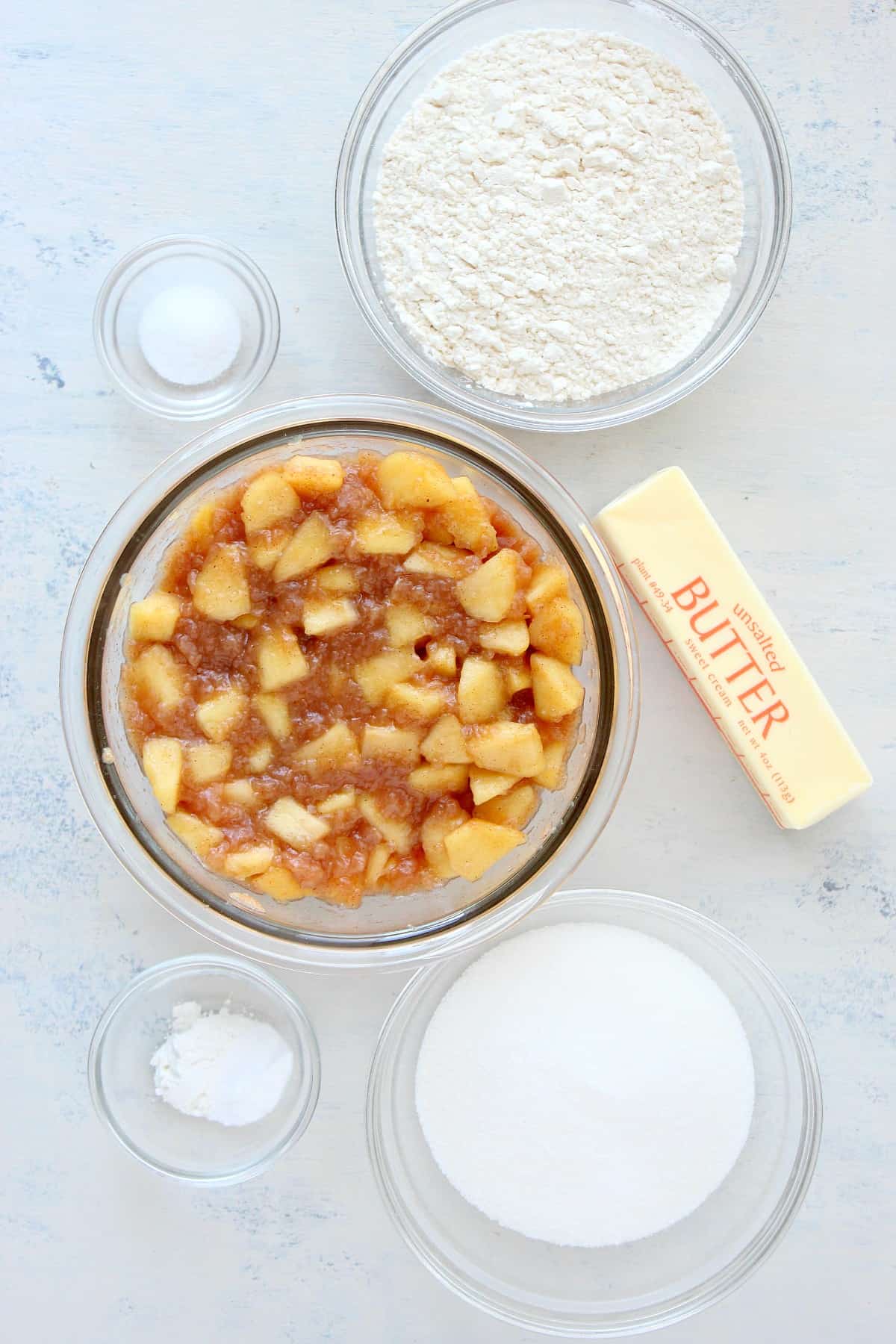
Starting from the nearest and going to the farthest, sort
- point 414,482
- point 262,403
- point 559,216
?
1. point 414,482
2. point 559,216
3. point 262,403

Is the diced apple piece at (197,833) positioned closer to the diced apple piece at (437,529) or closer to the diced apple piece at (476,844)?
the diced apple piece at (476,844)

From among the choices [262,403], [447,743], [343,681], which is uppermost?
[262,403]

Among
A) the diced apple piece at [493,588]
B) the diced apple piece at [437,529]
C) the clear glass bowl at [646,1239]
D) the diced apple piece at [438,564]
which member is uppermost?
the diced apple piece at [437,529]

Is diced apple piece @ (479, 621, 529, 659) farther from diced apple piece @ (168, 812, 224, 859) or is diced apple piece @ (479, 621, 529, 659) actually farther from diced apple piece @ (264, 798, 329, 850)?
diced apple piece @ (168, 812, 224, 859)

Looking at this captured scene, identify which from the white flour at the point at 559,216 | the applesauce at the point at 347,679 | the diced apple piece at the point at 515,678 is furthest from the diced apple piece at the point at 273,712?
the white flour at the point at 559,216

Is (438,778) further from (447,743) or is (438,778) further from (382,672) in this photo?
(382,672)

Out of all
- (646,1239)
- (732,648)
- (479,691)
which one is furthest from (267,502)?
(646,1239)

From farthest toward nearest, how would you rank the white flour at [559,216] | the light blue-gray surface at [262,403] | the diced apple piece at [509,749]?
the light blue-gray surface at [262,403], the white flour at [559,216], the diced apple piece at [509,749]

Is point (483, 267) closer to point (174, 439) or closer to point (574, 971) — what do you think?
point (174, 439)

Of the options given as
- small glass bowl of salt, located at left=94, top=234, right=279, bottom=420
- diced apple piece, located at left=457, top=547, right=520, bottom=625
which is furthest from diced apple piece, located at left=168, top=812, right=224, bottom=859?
small glass bowl of salt, located at left=94, top=234, right=279, bottom=420
